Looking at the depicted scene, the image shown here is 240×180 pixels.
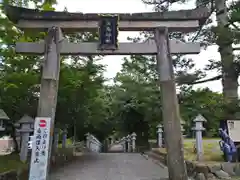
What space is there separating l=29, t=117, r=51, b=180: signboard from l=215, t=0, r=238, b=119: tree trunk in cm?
607

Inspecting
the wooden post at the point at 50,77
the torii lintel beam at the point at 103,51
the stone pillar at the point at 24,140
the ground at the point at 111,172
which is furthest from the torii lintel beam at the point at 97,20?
the ground at the point at 111,172

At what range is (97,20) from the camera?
7.37 metres

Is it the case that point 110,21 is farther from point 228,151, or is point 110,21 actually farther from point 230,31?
point 228,151

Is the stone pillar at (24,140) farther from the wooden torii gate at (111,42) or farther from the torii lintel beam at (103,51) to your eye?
the torii lintel beam at (103,51)

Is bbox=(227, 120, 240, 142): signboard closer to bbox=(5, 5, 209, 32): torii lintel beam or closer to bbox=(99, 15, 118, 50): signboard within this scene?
bbox=(5, 5, 209, 32): torii lintel beam

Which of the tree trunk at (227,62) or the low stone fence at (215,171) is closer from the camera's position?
the low stone fence at (215,171)

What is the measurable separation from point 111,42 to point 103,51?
357 mm

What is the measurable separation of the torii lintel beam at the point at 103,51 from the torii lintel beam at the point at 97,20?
557 millimetres

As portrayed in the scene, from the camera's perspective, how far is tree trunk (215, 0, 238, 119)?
8.60 metres

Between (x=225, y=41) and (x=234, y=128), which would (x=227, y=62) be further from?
(x=234, y=128)

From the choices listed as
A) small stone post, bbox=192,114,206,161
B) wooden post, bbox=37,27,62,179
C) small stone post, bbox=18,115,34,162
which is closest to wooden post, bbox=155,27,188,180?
small stone post, bbox=192,114,206,161

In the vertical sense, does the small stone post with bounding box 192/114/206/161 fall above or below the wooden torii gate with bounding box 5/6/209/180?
below

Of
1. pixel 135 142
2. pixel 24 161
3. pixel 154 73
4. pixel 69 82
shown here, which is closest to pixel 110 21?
pixel 69 82

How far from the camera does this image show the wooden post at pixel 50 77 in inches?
258
